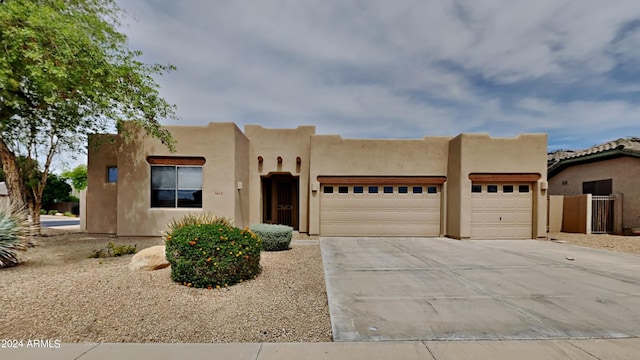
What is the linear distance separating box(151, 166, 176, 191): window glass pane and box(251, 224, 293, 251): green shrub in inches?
183

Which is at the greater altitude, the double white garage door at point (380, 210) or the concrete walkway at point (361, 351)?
the double white garage door at point (380, 210)

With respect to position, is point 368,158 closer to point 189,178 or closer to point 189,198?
point 189,178

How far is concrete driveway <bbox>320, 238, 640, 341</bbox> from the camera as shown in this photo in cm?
398

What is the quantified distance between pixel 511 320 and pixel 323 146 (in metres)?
9.80

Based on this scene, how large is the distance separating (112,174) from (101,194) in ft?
2.99

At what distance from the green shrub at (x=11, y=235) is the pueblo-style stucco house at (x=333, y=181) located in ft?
14.3

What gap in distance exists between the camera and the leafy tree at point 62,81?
709 centimetres

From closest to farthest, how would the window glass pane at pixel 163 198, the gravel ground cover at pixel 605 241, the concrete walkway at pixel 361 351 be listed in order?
the concrete walkway at pixel 361 351 → the gravel ground cover at pixel 605 241 → the window glass pane at pixel 163 198

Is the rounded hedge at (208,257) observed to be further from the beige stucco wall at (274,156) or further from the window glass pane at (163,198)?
the beige stucco wall at (274,156)

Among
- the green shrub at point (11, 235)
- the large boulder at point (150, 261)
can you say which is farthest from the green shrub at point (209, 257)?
the green shrub at point (11, 235)

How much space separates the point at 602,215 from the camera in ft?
45.9

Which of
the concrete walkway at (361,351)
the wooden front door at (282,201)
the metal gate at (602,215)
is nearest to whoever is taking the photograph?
the concrete walkway at (361,351)

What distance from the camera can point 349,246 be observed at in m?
10.5

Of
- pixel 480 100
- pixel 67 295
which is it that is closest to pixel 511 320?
pixel 67 295
